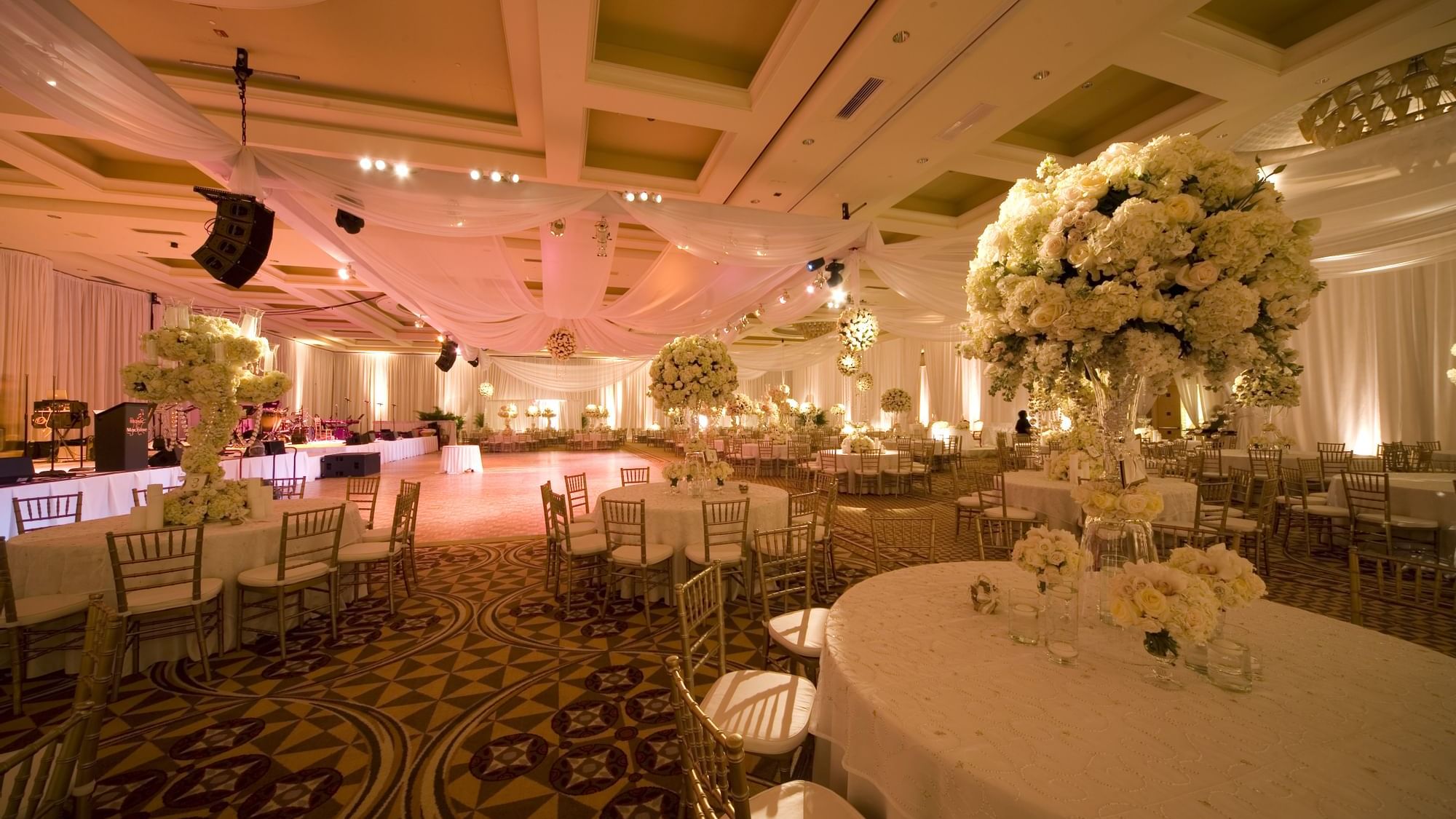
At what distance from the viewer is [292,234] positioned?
24.0ft

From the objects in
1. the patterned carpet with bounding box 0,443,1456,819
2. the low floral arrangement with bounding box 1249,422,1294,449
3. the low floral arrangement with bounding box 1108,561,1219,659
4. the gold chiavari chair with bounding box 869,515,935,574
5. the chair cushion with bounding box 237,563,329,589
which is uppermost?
the low floral arrangement with bounding box 1249,422,1294,449

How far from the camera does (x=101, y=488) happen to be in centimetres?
638

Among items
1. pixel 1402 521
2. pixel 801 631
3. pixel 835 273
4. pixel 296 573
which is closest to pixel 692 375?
pixel 835 273

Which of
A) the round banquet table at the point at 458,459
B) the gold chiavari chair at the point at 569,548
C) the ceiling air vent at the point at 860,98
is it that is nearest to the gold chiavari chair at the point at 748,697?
the gold chiavari chair at the point at 569,548

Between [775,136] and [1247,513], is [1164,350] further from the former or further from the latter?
[1247,513]

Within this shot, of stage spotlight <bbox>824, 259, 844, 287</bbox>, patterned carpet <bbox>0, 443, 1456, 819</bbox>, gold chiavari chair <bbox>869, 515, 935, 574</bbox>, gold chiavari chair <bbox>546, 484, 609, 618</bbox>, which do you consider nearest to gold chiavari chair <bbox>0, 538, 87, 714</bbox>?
patterned carpet <bbox>0, 443, 1456, 819</bbox>

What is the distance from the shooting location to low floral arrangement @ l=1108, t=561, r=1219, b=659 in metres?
1.41

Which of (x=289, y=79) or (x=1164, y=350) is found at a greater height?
(x=289, y=79)

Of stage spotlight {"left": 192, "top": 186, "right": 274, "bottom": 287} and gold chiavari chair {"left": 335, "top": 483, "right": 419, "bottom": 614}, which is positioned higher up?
stage spotlight {"left": 192, "top": 186, "right": 274, "bottom": 287}

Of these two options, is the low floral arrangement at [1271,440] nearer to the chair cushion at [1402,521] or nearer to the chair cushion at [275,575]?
the chair cushion at [1402,521]

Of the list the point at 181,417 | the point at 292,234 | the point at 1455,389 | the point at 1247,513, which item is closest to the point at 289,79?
the point at 292,234

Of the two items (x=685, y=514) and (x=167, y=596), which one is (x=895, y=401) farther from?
(x=167, y=596)

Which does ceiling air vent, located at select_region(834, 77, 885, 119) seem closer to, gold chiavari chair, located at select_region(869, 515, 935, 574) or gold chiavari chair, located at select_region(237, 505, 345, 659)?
gold chiavari chair, located at select_region(869, 515, 935, 574)

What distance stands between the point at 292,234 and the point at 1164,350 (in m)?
9.69
